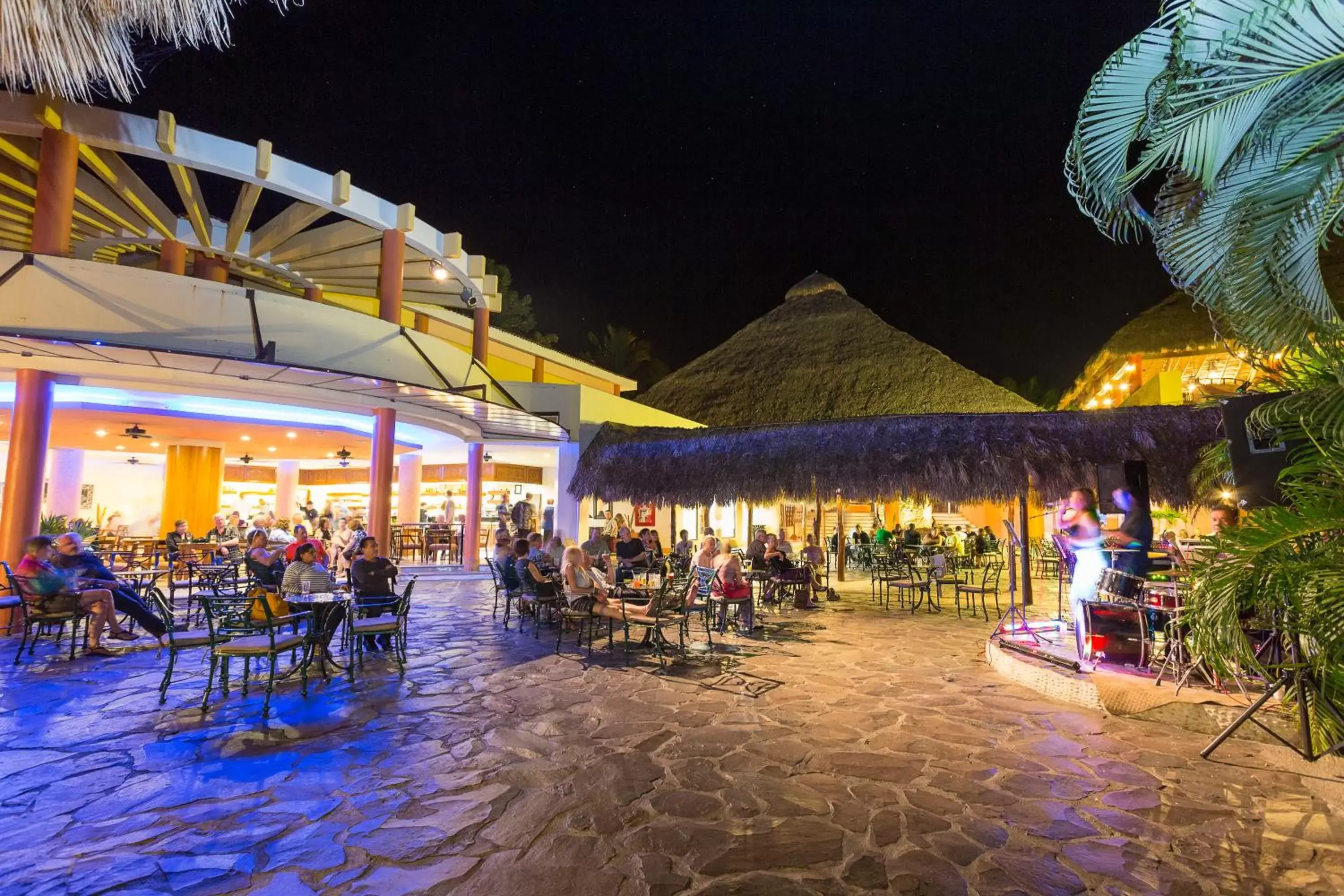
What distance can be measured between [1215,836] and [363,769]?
4.84 metres

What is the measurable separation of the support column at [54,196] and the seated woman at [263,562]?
16.5 ft

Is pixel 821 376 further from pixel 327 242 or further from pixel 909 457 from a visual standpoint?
pixel 327 242

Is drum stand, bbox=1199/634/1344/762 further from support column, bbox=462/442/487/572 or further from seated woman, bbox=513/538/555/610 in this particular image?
support column, bbox=462/442/487/572

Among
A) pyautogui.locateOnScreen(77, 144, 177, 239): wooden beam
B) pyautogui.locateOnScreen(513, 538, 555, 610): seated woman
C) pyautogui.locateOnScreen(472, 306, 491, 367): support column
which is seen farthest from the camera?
pyautogui.locateOnScreen(472, 306, 491, 367): support column

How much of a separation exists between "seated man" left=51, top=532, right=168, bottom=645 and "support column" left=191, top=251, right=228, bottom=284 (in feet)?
28.6

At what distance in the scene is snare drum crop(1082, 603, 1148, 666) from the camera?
6.27 metres

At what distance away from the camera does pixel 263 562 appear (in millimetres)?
8656

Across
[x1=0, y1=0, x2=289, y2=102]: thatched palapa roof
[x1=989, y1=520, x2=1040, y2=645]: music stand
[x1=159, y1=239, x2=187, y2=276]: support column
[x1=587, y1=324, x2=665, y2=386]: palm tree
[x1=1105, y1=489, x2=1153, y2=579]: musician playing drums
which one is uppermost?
[x1=587, y1=324, x2=665, y2=386]: palm tree

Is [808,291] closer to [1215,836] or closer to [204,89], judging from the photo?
[204,89]

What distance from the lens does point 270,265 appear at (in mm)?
15383

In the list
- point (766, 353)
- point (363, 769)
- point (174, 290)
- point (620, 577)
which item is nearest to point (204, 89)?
point (174, 290)

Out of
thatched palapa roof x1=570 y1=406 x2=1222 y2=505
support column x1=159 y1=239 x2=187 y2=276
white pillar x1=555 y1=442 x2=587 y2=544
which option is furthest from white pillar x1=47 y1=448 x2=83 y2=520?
thatched palapa roof x1=570 y1=406 x2=1222 y2=505

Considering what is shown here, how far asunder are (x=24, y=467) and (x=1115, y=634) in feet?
43.6

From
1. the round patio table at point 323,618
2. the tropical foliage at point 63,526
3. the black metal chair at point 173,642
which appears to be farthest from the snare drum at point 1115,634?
the tropical foliage at point 63,526
